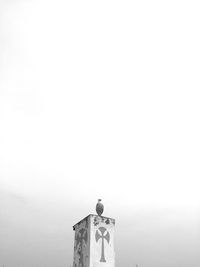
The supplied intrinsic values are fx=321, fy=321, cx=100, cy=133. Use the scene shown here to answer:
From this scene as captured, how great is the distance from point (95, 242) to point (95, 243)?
3 cm

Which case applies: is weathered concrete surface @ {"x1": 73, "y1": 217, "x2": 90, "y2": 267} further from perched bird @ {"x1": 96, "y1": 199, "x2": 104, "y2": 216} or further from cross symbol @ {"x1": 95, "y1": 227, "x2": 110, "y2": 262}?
perched bird @ {"x1": 96, "y1": 199, "x2": 104, "y2": 216}

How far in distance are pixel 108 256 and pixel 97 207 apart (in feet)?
5.53

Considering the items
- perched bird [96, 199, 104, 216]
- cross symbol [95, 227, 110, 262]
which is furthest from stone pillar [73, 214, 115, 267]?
perched bird [96, 199, 104, 216]

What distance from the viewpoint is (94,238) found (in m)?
10.9

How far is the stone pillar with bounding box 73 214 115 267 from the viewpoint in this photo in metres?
10.7

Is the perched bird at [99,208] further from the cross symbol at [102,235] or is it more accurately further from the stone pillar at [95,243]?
the cross symbol at [102,235]

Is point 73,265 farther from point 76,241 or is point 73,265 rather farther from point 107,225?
point 107,225

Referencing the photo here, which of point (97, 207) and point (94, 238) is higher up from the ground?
point (97, 207)

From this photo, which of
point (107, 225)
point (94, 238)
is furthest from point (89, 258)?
point (107, 225)

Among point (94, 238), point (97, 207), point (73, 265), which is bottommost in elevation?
point (73, 265)

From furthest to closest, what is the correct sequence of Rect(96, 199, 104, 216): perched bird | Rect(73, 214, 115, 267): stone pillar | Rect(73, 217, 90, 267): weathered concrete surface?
Rect(96, 199, 104, 216): perched bird → Rect(73, 217, 90, 267): weathered concrete surface → Rect(73, 214, 115, 267): stone pillar

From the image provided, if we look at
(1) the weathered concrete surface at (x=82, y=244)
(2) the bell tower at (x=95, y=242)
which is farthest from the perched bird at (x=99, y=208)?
(1) the weathered concrete surface at (x=82, y=244)

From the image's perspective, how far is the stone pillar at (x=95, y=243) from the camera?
35.0 feet

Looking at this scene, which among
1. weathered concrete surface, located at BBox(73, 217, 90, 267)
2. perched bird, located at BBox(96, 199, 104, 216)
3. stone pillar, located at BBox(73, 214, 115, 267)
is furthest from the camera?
perched bird, located at BBox(96, 199, 104, 216)
